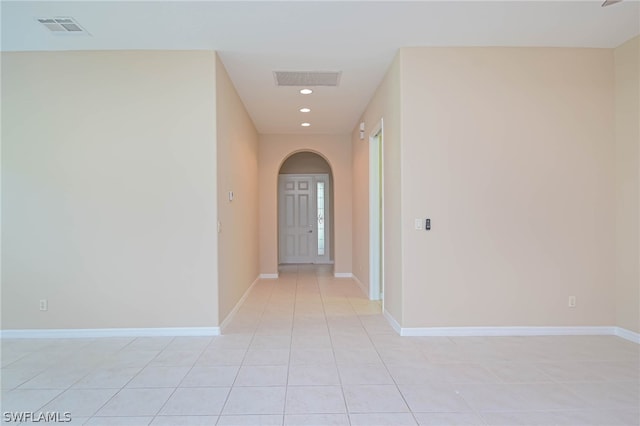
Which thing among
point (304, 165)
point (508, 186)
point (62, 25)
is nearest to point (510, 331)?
point (508, 186)

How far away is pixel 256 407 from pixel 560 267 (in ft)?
10.4

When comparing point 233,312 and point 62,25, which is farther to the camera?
point 233,312

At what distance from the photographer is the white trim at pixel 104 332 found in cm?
379

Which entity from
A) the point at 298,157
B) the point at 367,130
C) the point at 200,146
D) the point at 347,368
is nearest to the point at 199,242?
the point at 200,146

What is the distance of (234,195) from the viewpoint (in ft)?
15.8

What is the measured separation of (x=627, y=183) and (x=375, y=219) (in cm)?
280

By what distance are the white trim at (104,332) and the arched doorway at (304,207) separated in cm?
582

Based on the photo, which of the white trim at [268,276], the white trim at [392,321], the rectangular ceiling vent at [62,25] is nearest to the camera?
the rectangular ceiling vent at [62,25]

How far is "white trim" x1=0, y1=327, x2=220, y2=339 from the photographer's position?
12.4 ft

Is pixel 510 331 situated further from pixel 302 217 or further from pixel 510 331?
pixel 302 217

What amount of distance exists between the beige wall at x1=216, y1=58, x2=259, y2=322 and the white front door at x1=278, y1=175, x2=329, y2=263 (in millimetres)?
2968

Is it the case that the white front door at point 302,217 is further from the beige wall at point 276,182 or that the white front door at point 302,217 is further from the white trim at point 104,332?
the white trim at point 104,332

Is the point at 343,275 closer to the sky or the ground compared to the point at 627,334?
closer to the ground

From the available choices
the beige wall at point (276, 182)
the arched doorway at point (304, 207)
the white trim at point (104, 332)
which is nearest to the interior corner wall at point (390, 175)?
the beige wall at point (276, 182)
